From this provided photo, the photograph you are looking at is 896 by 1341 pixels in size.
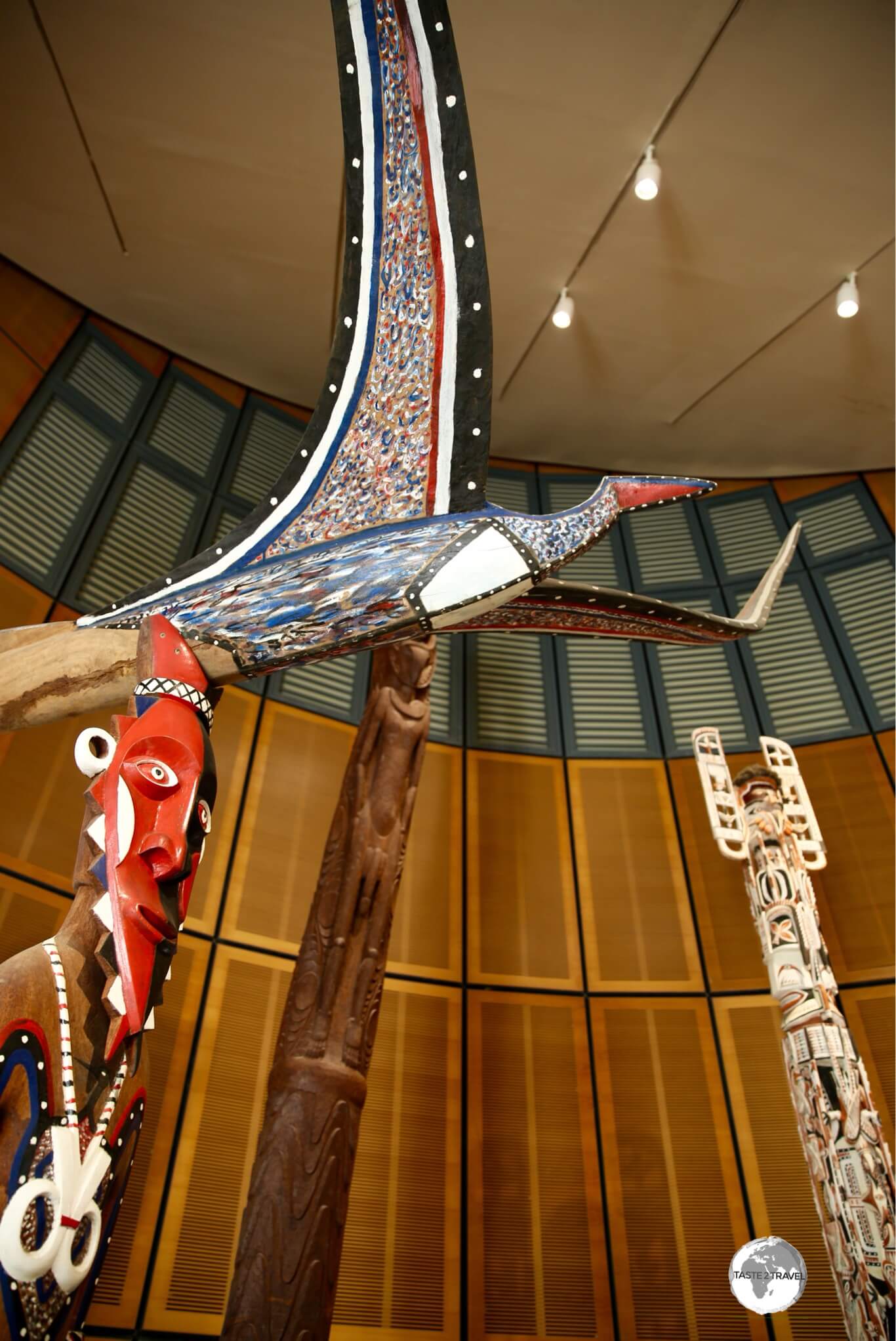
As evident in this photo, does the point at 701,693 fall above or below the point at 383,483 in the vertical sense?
above

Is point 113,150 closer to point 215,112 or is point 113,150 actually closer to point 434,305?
point 215,112

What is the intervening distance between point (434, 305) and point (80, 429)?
4.52 meters

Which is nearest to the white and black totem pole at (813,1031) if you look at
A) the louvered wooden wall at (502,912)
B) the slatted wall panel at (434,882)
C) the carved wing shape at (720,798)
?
the carved wing shape at (720,798)

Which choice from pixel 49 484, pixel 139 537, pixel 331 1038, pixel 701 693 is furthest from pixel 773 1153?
pixel 49 484

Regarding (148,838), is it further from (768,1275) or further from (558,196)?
(558,196)

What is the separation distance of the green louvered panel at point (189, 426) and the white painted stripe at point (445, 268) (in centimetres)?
467

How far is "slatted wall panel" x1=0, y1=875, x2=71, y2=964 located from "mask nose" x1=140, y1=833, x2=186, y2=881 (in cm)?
316

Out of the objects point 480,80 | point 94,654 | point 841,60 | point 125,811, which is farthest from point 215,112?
point 125,811

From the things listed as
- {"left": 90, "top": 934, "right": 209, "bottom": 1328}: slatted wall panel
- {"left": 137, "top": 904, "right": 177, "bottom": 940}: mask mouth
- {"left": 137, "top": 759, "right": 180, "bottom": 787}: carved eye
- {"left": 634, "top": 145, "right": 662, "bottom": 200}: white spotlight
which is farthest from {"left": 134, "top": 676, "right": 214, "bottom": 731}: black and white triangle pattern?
{"left": 634, "top": 145, "right": 662, "bottom": 200}: white spotlight

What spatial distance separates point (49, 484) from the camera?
223 inches

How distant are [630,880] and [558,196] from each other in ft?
14.9

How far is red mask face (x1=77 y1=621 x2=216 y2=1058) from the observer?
4.81ft

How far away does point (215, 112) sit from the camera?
5637 mm

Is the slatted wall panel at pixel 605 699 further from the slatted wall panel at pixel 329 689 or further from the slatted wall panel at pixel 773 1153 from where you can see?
the slatted wall panel at pixel 773 1153
